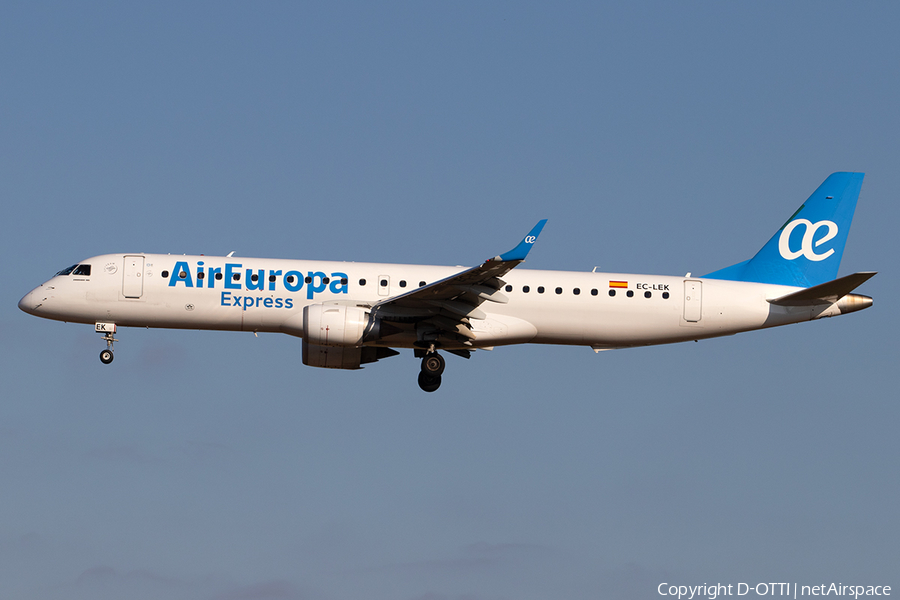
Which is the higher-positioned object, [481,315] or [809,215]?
[809,215]

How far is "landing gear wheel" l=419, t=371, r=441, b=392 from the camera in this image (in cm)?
3731

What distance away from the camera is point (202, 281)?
36.4 meters

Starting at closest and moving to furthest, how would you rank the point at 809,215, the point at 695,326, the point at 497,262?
the point at 497,262 < the point at 695,326 < the point at 809,215

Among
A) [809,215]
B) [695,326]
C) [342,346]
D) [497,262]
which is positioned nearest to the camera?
[497,262]

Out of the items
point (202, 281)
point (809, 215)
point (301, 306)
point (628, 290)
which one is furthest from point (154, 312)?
point (809, 215)

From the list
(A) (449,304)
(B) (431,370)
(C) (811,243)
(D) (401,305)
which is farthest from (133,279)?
(C) (811,243)

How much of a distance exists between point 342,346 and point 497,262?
19.9ft

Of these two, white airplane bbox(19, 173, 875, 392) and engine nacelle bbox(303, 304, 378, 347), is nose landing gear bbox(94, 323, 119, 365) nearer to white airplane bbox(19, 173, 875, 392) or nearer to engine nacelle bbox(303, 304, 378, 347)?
white airplane bbox(19, 173, 875, 392)

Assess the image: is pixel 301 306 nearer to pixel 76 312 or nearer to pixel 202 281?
pixel 202 281

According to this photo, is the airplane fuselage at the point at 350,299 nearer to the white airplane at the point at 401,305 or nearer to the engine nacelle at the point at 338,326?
the white airplane at the point at 401,305

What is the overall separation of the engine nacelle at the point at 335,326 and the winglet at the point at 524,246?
551cm

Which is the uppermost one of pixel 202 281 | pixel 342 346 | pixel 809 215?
pixel 809 215

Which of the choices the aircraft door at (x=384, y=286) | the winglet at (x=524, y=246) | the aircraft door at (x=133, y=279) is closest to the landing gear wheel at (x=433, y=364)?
the aircraft door at (x=384, y=286)

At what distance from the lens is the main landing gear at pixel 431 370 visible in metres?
36.8
